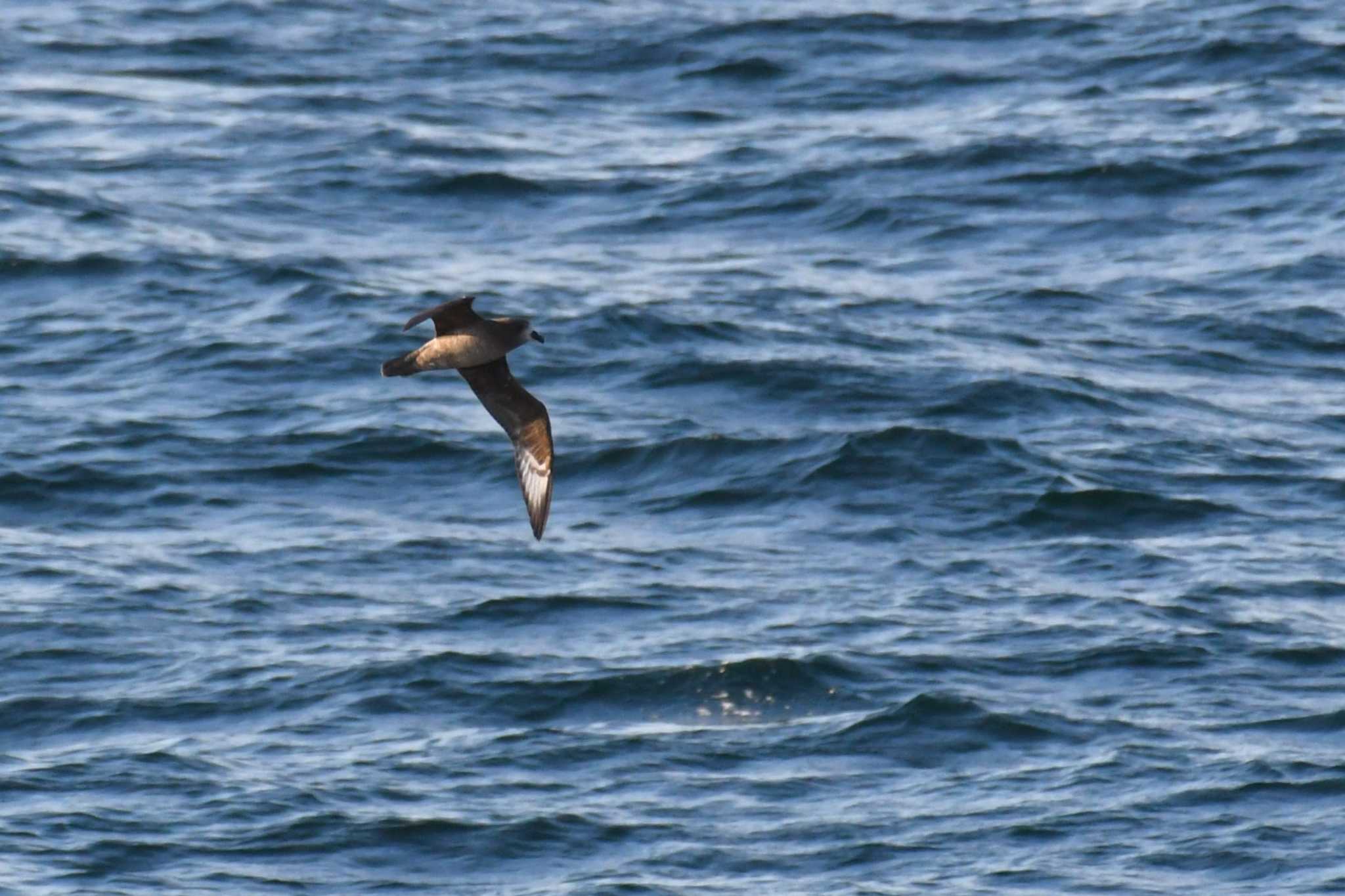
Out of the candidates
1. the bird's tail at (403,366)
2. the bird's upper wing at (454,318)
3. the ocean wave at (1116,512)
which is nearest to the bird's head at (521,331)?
the bird's upper wing at (454,318)

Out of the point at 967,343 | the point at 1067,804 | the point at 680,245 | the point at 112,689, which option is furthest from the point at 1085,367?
the point at 112,689

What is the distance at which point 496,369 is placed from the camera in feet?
38.2

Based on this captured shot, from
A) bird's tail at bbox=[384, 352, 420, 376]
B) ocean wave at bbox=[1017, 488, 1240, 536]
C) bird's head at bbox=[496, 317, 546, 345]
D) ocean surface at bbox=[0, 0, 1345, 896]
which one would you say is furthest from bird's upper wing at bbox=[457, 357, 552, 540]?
ocean wave at bbox=[1017, 488, 1240, 536]

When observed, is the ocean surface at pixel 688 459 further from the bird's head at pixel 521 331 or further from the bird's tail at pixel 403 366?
the bird's tail at pixel 403 366

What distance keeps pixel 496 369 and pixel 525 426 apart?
0.49 meters

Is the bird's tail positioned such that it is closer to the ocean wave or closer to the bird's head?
A: the bird's head

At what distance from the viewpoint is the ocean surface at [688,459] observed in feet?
45.2

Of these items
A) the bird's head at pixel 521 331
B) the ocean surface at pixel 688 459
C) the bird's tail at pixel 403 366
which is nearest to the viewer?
the bird's tail at pixel 403 366

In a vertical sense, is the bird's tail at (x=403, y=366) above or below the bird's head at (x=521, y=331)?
below

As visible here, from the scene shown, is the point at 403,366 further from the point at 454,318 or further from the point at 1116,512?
the point at 1116,512

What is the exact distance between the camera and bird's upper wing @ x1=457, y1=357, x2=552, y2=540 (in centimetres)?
1177

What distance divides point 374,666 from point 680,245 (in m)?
6.22

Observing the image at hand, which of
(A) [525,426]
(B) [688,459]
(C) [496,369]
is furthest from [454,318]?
(B) [688,459]

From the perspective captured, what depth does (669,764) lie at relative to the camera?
47.2 feet
